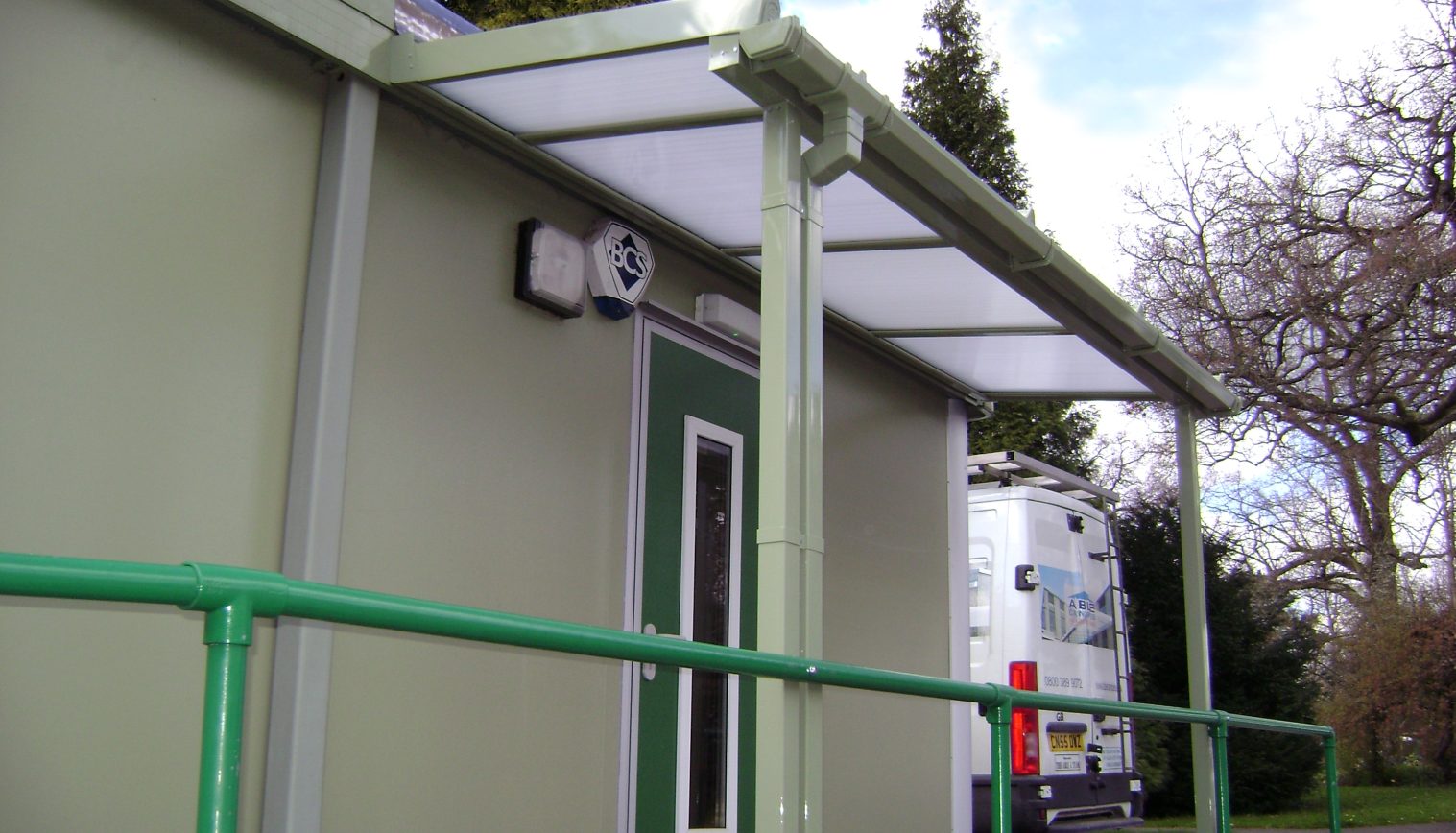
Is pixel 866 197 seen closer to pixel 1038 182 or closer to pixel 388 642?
pixel 388 642

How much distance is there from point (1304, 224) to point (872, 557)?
1361cm

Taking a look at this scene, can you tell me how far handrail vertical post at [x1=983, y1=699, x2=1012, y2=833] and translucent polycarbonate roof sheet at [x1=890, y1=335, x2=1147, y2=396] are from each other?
8.15 feet

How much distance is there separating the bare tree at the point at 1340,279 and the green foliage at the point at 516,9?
8.98 meters

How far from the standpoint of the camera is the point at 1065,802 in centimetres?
794

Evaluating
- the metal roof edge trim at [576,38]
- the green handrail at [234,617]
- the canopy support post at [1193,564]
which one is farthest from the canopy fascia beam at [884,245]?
the green handrail at [234,617]

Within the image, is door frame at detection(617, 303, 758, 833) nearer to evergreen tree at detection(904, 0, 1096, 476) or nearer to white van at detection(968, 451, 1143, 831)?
white van at detection(968, 451, 1143, 831)

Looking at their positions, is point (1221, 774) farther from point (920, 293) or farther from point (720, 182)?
point (720, 182)

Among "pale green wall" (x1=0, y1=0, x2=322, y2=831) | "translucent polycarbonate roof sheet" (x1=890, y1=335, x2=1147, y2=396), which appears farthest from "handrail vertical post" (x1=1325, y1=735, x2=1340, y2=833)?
"pale green wall" (x1=0, y1=0, x2=322, y2=831)

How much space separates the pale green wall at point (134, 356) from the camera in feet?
9.14

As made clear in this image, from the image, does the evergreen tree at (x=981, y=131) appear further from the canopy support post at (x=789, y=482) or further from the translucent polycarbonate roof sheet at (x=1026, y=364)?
the canopy support post at (x=789, y=482)

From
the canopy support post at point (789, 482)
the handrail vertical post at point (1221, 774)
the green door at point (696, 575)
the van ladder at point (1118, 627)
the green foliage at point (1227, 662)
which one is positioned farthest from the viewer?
the green foliage at point (1227, 662)

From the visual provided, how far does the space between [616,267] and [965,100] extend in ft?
64.8

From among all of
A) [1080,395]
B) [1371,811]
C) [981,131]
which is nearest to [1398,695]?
[1371,811]

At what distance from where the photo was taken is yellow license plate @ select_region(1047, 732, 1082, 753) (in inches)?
318
